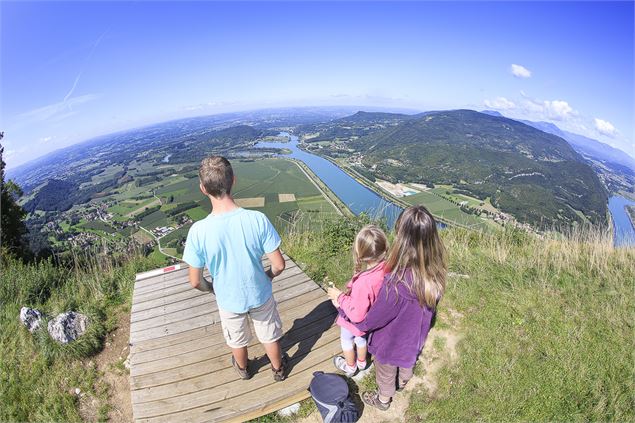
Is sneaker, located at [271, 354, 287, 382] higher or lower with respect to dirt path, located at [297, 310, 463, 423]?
higher

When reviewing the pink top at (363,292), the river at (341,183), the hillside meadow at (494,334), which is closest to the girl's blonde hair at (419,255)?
the pink top at (363,292)

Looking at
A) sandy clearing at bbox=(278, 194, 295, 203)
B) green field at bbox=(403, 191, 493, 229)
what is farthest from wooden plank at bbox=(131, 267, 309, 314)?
sandy clearing at bbox=(278, 194, 295, 203)

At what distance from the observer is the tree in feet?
23.9

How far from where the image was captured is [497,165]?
6259cm

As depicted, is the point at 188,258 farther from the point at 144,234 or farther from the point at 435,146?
the point at 435,146

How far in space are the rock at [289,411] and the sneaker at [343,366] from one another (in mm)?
566

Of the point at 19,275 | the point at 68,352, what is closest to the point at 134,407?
the point at 68,352

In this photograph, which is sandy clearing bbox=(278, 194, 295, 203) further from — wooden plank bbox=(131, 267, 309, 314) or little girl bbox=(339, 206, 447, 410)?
little girl bbox=(339, 206, 447, 410)

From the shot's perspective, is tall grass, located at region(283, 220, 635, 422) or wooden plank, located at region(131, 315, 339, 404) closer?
tall grass, located at region(283, 220, 635, 422)

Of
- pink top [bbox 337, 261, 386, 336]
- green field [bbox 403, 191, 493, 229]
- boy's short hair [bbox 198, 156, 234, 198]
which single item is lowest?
green field [bbox 403, 191, 493, 229]

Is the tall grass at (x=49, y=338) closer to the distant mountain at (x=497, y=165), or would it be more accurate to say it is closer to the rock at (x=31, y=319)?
the rock at (x=31, y=319)

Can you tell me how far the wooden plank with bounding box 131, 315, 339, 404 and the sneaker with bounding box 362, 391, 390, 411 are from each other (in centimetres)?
72

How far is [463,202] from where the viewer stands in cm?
3759

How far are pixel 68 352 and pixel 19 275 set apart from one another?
2.35 m
